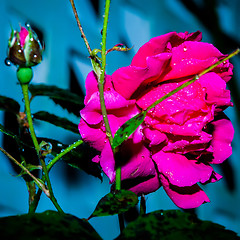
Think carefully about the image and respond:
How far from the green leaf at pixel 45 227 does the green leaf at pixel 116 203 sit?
2 cm

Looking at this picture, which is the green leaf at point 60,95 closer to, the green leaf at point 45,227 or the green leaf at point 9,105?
the green leaf at point 9,105

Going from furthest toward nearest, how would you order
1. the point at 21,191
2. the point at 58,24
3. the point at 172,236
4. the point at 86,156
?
the point at 58,24 < the point at 21,191 < the point at 86,156 < the point at 172,236

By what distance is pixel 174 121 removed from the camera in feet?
0.83

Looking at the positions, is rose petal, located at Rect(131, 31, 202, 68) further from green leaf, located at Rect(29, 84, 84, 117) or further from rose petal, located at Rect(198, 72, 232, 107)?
green leaf, located at Rect(29, 84, 84, 117)

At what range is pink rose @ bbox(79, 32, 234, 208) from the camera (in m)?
0.24

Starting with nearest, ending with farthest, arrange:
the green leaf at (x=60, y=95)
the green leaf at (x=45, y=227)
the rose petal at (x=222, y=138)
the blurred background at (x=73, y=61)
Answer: the green leaf at (x=45, y=227) → the rose petal at (x=222, y=138) → the green leaf at (x=60, y=95) → the blurred background at (x=73, y=61)

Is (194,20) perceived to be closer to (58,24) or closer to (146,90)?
(58,24)

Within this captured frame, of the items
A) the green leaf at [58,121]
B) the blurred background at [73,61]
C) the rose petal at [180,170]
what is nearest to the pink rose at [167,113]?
the rose petal at [180,170]

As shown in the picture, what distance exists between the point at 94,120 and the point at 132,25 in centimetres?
93

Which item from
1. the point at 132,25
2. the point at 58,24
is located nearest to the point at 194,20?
the point at 132,25

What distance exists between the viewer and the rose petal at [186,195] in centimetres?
27

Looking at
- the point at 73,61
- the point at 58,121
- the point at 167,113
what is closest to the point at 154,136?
the point at 167,113

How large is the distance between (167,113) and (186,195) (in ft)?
0.24

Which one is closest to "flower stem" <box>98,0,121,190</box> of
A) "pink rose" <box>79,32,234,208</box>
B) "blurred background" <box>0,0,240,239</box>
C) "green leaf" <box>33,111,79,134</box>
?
"pink rose" <box>79,32,234,208</box>
